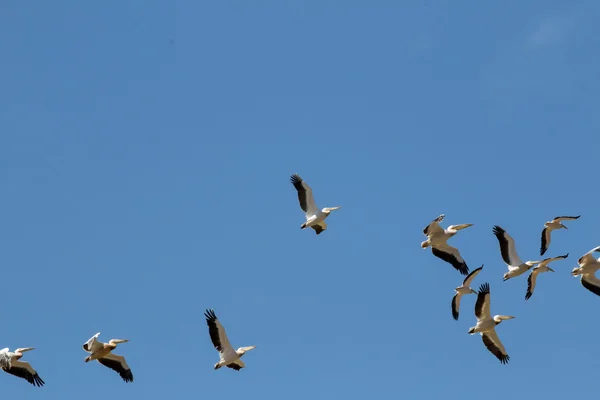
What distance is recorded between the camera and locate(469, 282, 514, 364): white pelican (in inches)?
1208

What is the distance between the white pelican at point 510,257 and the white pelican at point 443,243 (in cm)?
90

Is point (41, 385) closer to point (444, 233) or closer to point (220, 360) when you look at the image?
point (220, 360)

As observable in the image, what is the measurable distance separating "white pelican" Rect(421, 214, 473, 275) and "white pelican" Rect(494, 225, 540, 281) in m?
0.90

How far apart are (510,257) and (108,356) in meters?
10.8

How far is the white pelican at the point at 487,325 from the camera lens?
30.7 m

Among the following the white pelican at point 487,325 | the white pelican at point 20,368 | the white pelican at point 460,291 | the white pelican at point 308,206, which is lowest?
the white pelican at point 20,368

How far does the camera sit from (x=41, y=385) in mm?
29562

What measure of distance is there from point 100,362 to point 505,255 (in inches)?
430

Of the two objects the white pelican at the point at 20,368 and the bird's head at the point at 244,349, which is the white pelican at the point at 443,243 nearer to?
the bird's head at the point at 244,349

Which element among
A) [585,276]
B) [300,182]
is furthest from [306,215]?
[585,276]

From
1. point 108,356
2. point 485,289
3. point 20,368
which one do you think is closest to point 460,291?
point 485,289

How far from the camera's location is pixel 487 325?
30.7 metres

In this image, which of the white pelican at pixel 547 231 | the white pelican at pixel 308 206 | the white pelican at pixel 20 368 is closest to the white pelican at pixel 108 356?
the white pelican at pixel 20 368

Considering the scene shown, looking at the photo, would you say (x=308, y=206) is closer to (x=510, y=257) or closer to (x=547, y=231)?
(x=510, y=257)
